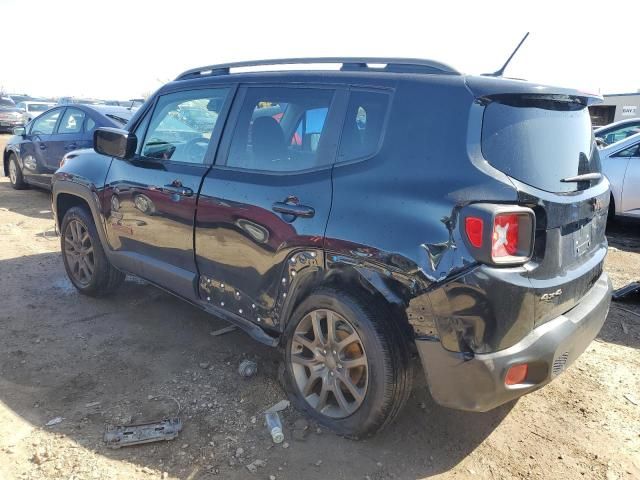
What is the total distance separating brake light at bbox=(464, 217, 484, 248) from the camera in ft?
7.07

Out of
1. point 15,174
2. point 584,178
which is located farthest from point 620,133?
point 15,174

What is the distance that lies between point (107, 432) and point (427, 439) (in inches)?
67.5

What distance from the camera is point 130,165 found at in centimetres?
400

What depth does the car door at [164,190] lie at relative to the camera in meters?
3.46

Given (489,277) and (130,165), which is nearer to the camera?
(489,277)

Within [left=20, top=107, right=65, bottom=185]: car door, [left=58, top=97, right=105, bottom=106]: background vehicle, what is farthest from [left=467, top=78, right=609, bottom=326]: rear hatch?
[left=20, top=107, right=65, bottom=185]: car door

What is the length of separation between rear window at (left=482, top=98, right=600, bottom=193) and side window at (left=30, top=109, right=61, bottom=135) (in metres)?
8.42

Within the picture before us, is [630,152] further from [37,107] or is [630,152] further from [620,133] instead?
[37,107]

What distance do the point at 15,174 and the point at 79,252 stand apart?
6679mm

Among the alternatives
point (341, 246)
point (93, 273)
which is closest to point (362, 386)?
point (341, 246)

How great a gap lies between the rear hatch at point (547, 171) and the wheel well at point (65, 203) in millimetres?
3736

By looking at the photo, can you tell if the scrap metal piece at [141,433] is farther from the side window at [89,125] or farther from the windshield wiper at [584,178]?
the side window at [89,125]

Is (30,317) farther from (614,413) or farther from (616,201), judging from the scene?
(616,201)

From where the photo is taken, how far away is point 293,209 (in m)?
2.78
